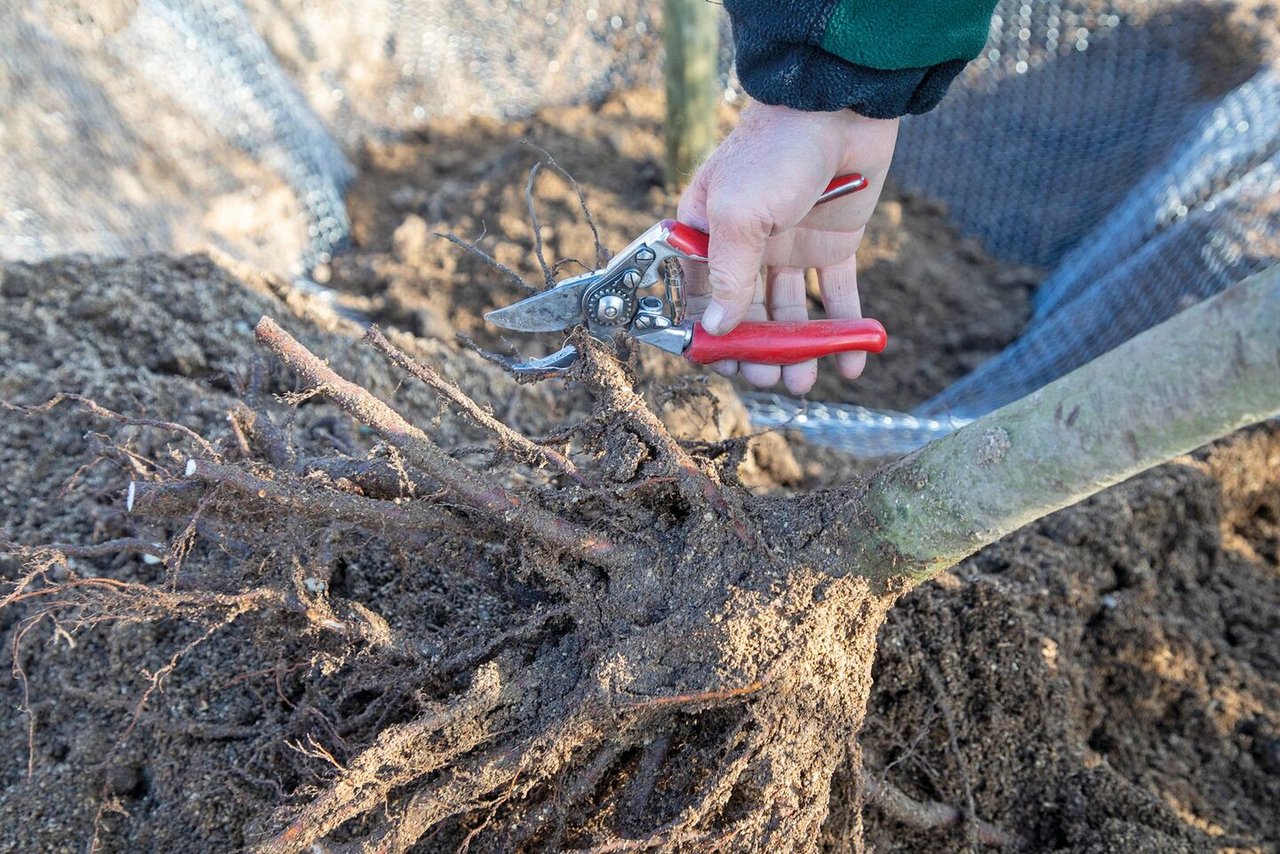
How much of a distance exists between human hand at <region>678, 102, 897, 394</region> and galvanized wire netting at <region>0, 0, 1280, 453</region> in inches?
33.8

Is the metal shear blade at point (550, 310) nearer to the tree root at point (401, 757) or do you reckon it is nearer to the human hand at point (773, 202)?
the human hand at point (773, 202)

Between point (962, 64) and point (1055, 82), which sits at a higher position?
point (1055, 82)

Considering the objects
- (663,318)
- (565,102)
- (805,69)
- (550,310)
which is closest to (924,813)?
(663,318)

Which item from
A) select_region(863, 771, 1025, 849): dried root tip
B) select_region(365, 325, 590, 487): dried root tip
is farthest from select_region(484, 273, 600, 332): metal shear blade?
select_region(863, 771, 1025, 849): dried root tip

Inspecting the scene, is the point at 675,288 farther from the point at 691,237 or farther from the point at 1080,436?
the point at 1080,436

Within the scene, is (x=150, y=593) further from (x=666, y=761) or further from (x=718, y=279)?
(x=718, y=279)

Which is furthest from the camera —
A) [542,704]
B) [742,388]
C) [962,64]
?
[742,388]

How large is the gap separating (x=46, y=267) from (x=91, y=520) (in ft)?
2.81

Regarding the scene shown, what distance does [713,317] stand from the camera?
1.46 m

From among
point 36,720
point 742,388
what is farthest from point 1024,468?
point 742,388

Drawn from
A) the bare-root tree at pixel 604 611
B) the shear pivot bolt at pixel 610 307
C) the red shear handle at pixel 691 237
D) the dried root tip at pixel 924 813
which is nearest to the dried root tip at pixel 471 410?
the bare-root tree at pixel 604 611

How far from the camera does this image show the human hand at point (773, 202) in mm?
1391

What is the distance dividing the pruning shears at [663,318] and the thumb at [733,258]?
46mm

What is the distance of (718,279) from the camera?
4.65 feet
